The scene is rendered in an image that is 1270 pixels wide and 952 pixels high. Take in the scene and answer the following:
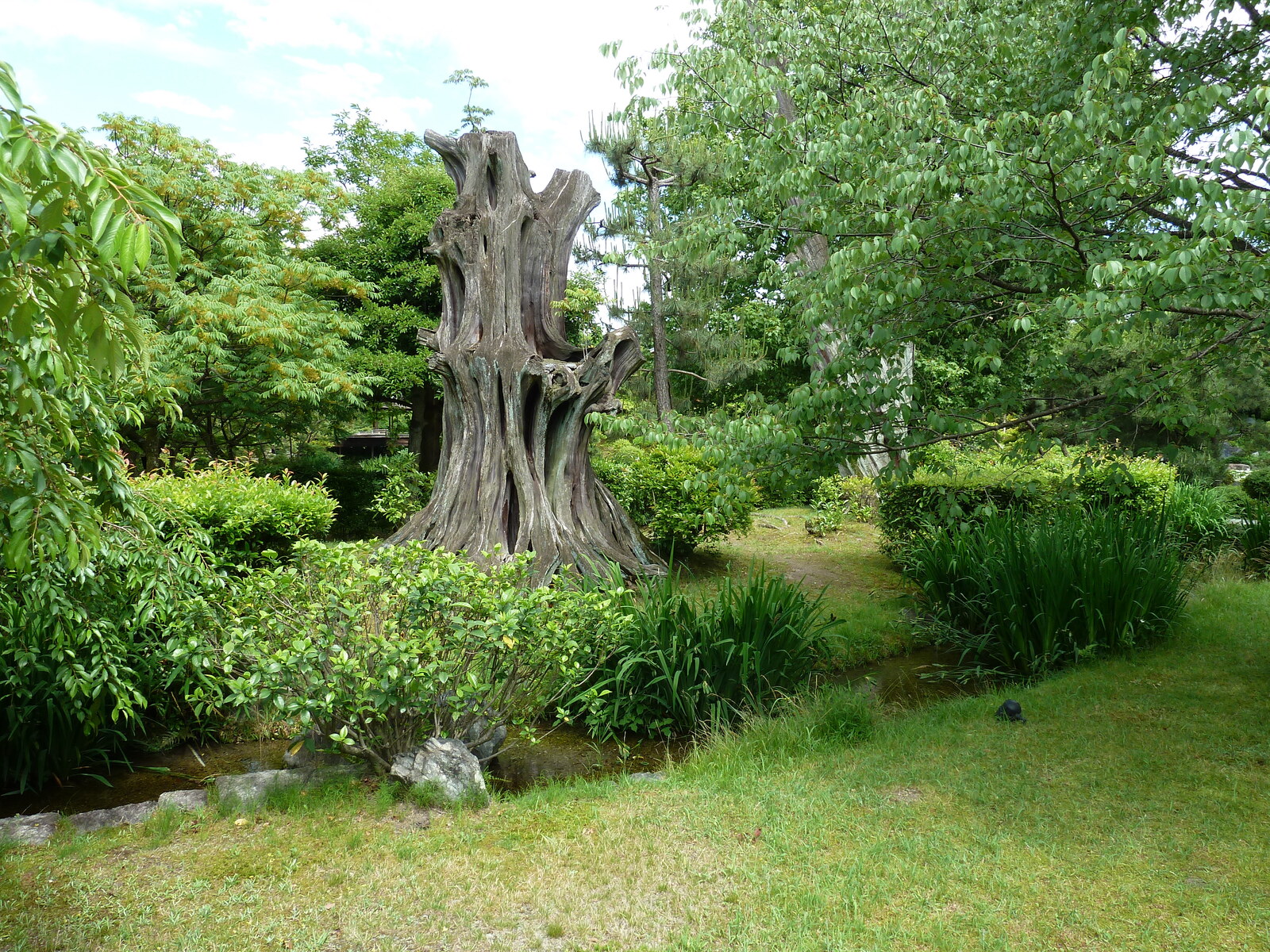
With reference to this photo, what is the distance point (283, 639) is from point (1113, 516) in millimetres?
7563

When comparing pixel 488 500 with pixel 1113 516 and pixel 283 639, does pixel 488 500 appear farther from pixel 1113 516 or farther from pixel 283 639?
pixel 1113 516

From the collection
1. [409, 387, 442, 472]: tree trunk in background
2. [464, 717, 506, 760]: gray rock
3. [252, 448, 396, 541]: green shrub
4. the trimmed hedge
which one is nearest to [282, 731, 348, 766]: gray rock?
[464, 717, 506, 760]: gray rock

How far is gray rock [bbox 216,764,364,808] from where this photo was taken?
14.8 ft

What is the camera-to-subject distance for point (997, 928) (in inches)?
129

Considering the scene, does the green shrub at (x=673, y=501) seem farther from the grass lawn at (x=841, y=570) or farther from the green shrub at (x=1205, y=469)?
the green shrub at (x=1205, y=469)

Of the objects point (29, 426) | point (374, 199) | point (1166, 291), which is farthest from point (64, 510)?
point (374, 199)

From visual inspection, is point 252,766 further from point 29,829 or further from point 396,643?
point 396,643

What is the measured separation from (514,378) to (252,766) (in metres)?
4.72

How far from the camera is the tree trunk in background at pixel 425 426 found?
57.4 ft

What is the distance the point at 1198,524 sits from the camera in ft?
36.4

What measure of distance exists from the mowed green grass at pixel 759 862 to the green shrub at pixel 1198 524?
6279 mm

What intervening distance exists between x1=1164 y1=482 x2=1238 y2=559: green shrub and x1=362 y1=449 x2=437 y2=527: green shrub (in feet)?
33.7

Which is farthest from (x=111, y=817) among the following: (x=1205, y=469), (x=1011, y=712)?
(x=1205, y=469)

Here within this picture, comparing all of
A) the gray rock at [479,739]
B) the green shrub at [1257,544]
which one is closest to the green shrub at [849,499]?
the green shrub at [1257,544]
